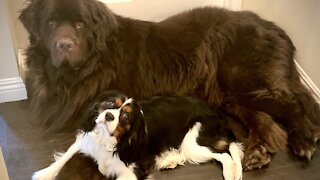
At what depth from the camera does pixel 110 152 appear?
223 centimetres

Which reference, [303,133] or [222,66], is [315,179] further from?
[222,66]

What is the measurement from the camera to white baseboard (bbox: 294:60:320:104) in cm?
279

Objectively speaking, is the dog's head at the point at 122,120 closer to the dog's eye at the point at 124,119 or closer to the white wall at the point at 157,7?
the dog's eye at the point at 124,119

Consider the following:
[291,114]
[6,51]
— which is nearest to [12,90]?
[6,51]

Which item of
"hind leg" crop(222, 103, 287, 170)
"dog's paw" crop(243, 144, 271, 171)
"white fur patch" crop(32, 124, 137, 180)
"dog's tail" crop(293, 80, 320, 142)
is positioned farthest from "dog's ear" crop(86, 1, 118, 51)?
"dog's tail" crop(293, 80, 320, 142)

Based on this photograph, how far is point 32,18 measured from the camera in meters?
2.39

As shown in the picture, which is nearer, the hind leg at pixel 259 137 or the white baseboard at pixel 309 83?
the hind leg at pixel 259 137

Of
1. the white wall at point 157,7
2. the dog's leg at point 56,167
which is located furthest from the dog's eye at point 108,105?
the white wall at point 157,7

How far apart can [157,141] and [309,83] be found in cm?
109

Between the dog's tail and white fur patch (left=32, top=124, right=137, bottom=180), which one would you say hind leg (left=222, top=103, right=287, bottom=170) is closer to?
the dog's tail

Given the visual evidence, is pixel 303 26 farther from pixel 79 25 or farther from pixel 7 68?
pixel 7 68

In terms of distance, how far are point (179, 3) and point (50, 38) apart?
3.61 ft

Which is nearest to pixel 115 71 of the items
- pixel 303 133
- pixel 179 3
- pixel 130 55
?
pixel 130 55

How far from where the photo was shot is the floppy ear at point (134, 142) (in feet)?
6.84
